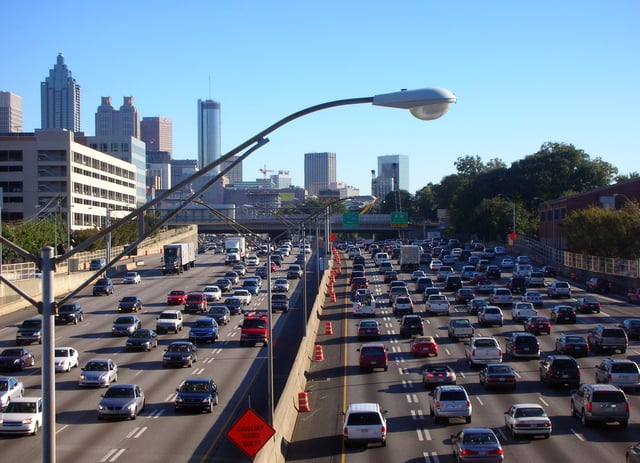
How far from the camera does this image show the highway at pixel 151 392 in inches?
1010

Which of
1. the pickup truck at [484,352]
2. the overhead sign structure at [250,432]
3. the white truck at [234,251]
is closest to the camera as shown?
the overhead sign structure at [250,432]

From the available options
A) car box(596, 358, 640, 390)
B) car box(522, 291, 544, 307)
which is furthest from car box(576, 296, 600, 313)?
car box(596, 358, 640, 390)

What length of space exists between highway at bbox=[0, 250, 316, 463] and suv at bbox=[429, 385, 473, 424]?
6417 mm

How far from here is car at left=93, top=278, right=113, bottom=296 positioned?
75625 millimetres

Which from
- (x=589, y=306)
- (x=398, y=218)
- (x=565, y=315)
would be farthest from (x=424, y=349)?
(x=398, y=218)

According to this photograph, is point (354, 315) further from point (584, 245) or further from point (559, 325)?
point (584, 245)

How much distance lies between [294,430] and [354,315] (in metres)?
32.7

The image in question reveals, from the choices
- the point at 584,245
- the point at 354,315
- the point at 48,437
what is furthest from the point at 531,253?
the point at 48,437

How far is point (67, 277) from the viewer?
74500 mm

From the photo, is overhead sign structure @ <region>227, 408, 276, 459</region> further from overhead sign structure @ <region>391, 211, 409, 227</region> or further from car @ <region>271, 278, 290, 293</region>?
overhead sign structure @ <region>391, 211, 409, 227</region>

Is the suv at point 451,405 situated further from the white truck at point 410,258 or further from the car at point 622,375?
the white truck at point 410,258

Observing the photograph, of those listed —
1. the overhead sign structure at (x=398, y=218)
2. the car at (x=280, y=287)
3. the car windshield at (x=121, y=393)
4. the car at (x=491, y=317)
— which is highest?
the overhead sign structure at (x=398, y=218)

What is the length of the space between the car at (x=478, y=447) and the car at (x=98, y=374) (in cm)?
1825

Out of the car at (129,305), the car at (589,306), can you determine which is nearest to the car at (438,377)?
the car at (589,306)
